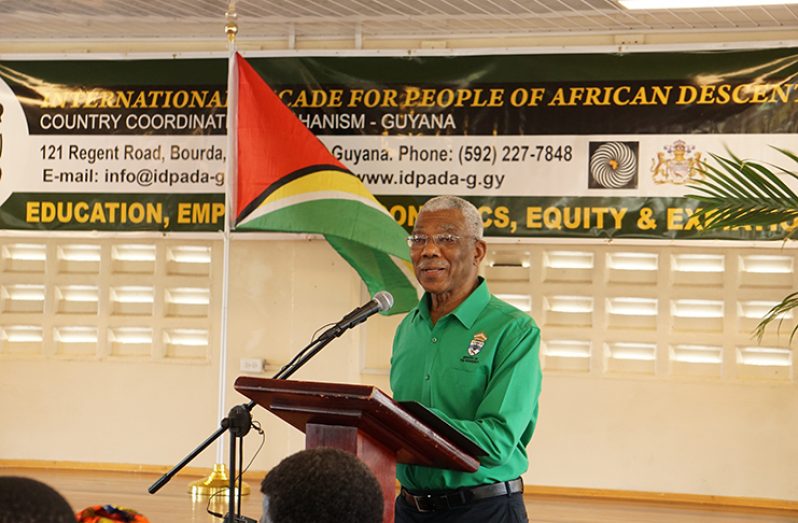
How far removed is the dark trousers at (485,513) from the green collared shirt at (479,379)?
5 cm

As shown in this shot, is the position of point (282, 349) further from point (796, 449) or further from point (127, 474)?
point (796, 449)

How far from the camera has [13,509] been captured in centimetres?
114

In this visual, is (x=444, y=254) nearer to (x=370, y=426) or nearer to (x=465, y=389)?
(x=465, y=389)

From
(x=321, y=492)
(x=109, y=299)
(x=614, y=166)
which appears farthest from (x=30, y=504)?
(x=109, y=299)

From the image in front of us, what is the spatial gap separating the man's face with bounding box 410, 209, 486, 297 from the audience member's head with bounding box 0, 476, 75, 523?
1806mm

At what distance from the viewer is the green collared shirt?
266cm

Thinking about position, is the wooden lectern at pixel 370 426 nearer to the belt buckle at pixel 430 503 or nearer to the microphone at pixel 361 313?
the belt buckle at pixel 430 503

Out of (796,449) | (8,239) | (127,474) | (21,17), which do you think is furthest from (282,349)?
(796,449)

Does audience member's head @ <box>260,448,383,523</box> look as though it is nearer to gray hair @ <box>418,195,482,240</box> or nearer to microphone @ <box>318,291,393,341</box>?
gray hair @ <box>418,195,482,240</box>

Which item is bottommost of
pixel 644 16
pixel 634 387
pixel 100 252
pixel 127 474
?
pixel 127 474

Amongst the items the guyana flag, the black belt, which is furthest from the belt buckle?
the guyana flag

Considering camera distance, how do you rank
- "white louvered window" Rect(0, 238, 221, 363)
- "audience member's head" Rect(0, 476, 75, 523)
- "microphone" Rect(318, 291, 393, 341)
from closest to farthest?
"audience member's head" Rect(0, 476, 75, 523), "microphone" Rect(318, 291, 393, 341), "white louvered window" Rect(0, 238, 221, 363)

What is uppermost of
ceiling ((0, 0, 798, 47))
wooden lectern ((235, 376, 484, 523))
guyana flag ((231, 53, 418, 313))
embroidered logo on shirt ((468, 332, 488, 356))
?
ceiling ((0, 0, 798, 47))

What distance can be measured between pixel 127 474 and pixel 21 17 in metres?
3.12
